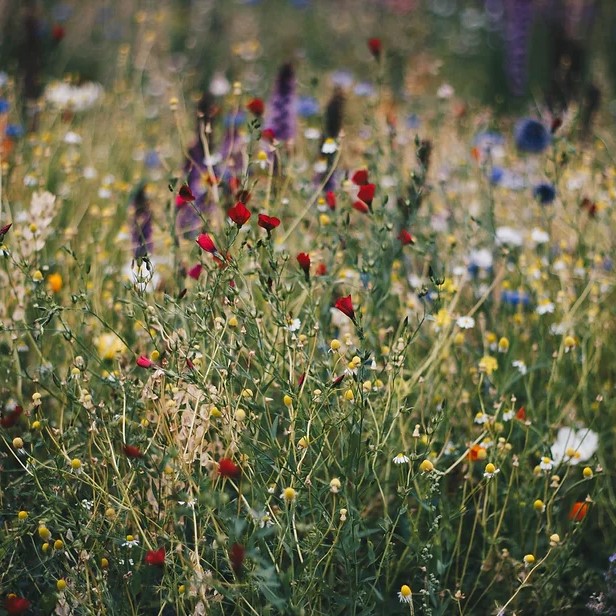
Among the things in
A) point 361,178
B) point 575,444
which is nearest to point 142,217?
point 361,178

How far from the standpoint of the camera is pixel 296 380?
1909 mm

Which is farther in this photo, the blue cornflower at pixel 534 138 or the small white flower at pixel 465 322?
the blue cornflower at pixel 534 138

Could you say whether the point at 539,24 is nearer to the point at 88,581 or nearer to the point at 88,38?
the point at 88,38

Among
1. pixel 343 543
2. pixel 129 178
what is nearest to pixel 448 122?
pixel 129 178

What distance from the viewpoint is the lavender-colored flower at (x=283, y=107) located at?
115 inches

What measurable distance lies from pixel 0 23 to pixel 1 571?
4.21 metres

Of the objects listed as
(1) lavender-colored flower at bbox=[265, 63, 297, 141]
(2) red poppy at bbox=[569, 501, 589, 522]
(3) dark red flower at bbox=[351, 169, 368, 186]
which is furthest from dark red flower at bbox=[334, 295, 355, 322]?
(1) lavender-colored flower at bbox=[265, 63, 297, 141]

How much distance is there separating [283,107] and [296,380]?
1.38m

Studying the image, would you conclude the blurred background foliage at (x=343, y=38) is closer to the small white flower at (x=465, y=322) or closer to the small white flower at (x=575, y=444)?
the small white flower at (x=465, y=322)

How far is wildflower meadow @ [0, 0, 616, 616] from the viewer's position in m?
1.60

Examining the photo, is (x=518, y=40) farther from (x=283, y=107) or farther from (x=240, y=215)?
(x=240, y=215)

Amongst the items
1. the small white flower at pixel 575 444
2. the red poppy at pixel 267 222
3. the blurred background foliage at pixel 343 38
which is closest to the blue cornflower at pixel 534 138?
the blurred background foliage at pixel 343 38

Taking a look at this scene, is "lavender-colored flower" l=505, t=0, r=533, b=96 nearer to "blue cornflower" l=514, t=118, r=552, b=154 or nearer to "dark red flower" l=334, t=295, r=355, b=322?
"blue cornflower" l=514, t=118, r=552, b=154

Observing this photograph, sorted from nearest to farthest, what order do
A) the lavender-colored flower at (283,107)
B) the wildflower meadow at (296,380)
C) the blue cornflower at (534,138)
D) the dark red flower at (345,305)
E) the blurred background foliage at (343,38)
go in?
the dark red flower at (345,305)
the wildflower meadow at (296,380)
the lavender-colored flower at (283,107)
the blue cornflower at (534,138)
the blurred background foliage at (343,38)
